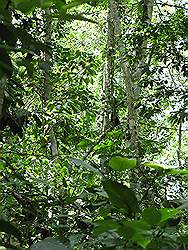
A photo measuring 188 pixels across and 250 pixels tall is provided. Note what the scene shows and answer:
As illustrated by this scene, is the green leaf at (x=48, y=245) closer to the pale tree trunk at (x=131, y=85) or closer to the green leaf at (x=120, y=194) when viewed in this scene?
the green leaf at (x=120, y=194)

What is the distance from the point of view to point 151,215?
49 cm

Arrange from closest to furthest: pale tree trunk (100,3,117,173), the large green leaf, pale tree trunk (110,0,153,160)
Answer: the large green leaf → pale tree trunk (110,0,153,160) → pale tree trunk (100,3,117,173)

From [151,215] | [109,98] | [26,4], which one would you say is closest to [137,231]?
[151,215]

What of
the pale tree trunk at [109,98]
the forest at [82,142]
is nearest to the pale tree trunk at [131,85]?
the forest at [82,142]

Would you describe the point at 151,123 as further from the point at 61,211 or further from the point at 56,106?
the point at 61,211

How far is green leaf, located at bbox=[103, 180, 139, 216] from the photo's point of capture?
55 centimetres

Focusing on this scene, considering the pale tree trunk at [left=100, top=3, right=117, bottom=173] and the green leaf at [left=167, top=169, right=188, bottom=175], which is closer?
the green leaf at [left=167, top=169, right=188, bottom=175]

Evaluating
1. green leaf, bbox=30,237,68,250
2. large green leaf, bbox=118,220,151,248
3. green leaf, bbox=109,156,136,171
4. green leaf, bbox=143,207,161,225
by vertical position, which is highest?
green leaf, bbox=109,156,136,171

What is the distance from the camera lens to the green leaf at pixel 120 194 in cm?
55

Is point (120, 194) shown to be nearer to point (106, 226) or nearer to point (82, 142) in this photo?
point (106, 226)

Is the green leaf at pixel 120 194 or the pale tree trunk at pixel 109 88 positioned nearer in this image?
the green leaf at pixel 120 194

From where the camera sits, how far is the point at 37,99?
3.29 m

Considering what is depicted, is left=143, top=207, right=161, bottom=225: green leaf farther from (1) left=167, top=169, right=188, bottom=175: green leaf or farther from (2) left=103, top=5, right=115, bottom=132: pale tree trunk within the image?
(2) left=103, top=5, right=115, bottom=132: pale tree trunk

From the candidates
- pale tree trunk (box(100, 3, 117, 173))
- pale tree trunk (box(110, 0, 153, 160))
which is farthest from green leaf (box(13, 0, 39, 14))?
pale tree trunk (box(100, 3, 117, 173))
